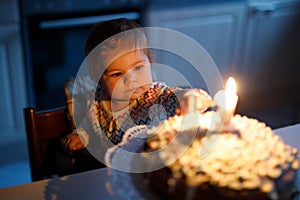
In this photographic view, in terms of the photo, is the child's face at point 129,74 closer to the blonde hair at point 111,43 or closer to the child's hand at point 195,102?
the blonde hair at point 111,43

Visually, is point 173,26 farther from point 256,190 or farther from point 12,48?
point 256,190

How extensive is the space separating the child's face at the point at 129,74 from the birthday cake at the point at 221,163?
1.02ft

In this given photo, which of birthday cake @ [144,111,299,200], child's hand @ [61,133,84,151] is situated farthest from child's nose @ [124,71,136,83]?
birthday cake @ [144,111,299,200]

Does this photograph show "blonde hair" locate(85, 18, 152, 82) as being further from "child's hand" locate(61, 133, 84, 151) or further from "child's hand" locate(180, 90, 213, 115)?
"child's hand" locate(180, 90, 213, 115)

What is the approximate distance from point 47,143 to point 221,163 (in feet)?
1.86

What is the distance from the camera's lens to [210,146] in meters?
0.61

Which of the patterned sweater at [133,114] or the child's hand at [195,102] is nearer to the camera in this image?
the child's hand at [195,102]

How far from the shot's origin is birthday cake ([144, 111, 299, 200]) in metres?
0.56

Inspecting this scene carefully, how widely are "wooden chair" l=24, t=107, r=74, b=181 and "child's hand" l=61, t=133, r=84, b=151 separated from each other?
0.02 metres

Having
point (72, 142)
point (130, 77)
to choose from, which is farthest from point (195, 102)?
point (72, 142)

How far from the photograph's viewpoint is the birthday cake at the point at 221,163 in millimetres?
560

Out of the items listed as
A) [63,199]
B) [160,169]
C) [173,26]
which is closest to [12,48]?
[173,26]

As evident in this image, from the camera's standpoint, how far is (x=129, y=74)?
3.08 ft

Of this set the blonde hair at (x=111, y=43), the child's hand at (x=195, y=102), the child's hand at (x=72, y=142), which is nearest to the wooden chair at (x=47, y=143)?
the child's hand at (x=72, y=142)
